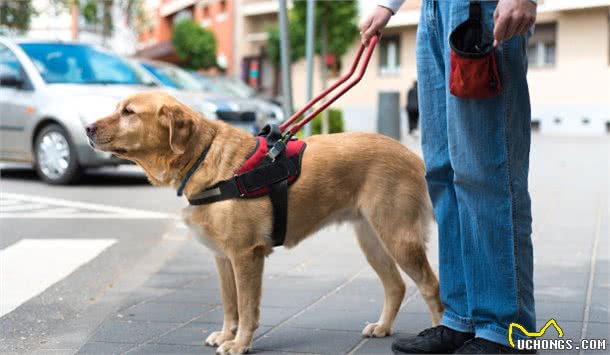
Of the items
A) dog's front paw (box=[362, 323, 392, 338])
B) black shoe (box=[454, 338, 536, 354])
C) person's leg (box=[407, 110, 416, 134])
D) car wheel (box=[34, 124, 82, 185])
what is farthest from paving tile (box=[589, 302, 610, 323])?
person's leg (box=[407, 110, 416, 134])

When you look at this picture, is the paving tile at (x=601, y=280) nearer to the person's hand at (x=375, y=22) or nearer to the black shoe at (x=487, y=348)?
the black shoe at (x=487, y=348)

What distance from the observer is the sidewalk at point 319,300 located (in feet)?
14.3

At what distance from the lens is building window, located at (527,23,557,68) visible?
36.5m

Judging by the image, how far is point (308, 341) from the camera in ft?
14.1

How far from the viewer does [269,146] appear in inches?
170

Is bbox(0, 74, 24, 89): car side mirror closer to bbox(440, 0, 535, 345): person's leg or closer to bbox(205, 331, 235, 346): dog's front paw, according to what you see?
bbox(205, 331, 235, 346): dog's front paw

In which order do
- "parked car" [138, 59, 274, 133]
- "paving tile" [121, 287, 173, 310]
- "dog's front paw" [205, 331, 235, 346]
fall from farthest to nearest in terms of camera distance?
1. "parked car" [138, 59, 274, 133]
2. "paving tile" [121, 287, 173, 310]
3. "dog's front paw" [205, 331, 235, 346]

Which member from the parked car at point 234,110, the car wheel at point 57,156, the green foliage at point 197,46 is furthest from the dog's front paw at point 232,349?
the green foliage at point 197,46

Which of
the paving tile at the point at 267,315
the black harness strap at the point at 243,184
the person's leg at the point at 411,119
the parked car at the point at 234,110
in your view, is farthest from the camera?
the person's leg at the point at 411,119

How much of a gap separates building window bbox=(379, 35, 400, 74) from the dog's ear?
37.5 meters

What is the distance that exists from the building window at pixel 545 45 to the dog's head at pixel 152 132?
33.8 m

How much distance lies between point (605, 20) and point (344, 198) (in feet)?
108

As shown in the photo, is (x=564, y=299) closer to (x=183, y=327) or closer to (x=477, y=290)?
(x=477, y=290)

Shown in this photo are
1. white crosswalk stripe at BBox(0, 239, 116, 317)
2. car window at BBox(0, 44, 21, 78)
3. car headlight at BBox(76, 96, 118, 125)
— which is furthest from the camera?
car window at BBox(0, 44, 21, 78)
